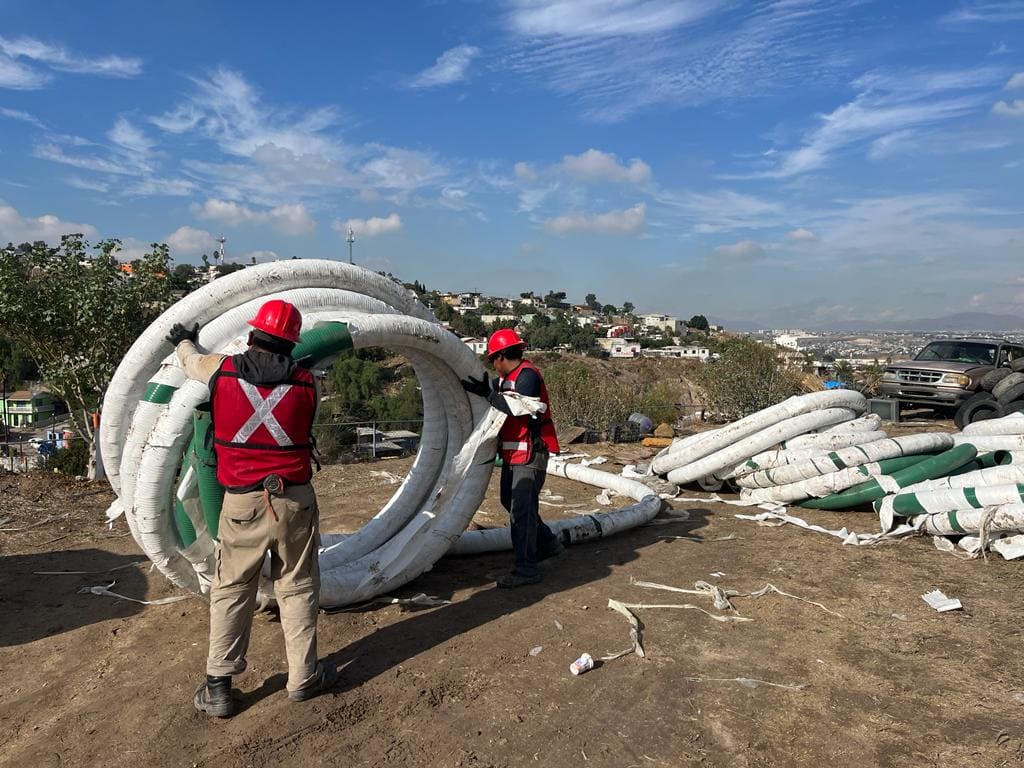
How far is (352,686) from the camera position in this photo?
389 centimetres

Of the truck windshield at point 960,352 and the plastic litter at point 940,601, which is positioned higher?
the truck windshield at point 960,352

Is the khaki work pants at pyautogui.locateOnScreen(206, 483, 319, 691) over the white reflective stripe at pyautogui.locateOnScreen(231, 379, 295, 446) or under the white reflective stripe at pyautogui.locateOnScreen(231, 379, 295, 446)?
under

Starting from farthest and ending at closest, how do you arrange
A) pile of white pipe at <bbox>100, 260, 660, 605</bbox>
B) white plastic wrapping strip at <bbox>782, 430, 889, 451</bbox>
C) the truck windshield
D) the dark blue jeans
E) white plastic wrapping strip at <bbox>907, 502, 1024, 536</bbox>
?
the truck windshield < white plastic wrapping strip at <bbox>782, 430, 889, 451</bbox> < white plastic wrapping strip at <bbox>907, 502, 1024, 536</bbox> < the dark blue jeans < pile of white pipe at <bbox>100, 260, 660, 605</bbox>

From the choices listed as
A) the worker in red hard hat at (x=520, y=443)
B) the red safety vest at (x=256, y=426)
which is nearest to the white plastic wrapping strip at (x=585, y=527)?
the worker in red hard hat at (x=520, y=443)

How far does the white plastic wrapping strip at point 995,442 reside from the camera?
7.89 m

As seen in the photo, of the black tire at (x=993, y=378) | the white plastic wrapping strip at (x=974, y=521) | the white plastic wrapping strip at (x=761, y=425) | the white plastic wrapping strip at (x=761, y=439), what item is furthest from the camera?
the black tire at (x=993, y=378)

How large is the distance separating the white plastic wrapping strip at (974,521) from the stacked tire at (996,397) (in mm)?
9187

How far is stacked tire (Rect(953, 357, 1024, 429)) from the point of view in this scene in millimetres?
14320

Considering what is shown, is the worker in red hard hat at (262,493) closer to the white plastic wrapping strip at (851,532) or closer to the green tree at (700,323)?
the white plastic wrapping strip at (851,532)

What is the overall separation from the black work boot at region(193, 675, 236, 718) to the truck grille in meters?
17.3

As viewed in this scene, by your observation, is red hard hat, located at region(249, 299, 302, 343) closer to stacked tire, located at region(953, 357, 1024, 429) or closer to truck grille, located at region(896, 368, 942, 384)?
stacked tire, located at region(953, 357, 1024, 429)

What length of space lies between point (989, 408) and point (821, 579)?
12.1 m

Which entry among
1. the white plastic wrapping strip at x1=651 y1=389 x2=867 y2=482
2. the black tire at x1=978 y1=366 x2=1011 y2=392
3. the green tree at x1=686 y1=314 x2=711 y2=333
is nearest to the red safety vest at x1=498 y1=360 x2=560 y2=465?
the white plastic wrapping strip at x1=651 y1=389 x2=867 y2=482

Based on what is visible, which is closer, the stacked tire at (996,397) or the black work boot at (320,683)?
the black work boot at (320,683)
